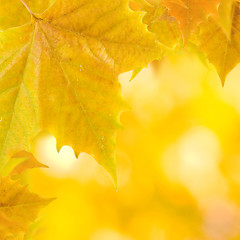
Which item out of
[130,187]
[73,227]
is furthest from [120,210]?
[73,227]

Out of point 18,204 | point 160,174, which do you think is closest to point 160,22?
point 18,204

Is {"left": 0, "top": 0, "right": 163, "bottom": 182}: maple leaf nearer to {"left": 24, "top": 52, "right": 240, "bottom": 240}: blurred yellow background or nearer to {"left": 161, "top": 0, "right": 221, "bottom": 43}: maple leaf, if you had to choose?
{"left": 161, "top": 0, "right": 221, "bottom": 43}: maple leaf

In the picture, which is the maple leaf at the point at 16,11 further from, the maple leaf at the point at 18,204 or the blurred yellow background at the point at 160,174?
the blurred yellow background at the point at 160,174

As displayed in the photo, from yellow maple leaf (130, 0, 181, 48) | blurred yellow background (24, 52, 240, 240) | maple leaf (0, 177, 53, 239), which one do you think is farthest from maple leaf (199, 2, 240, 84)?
blurred yellow background (24, 52, 240, 240)

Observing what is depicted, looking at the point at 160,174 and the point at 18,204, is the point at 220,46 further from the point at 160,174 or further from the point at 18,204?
the point at 160,174

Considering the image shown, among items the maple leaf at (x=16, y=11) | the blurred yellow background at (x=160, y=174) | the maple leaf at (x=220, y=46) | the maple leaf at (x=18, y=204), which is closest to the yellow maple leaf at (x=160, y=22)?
the maple leaf at (x=220, y=46)

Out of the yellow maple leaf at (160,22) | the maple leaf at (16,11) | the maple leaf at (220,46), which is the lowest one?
the maple leaf at (220,46)
